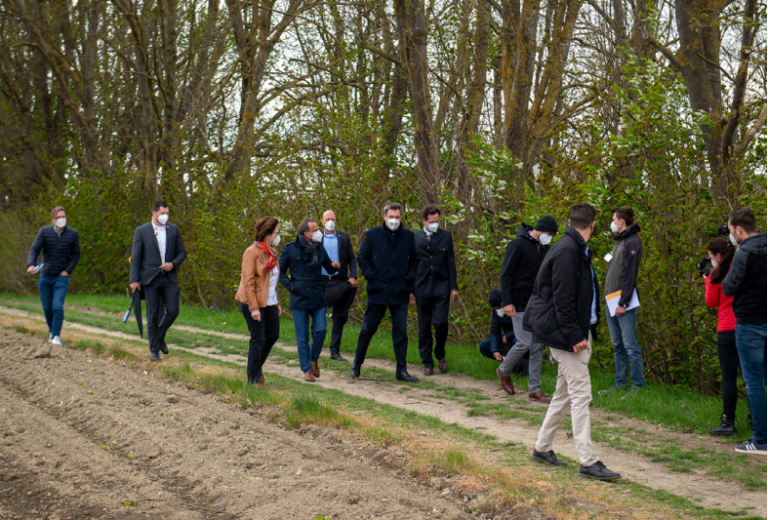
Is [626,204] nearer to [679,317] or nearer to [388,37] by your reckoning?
[679,317]

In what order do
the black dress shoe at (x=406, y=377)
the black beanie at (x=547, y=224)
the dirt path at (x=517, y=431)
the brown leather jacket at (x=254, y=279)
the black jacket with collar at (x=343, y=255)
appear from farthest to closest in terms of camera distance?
the black jacket with collar at (x=343, y=255) < the black dress shoe at (x=406, y=377) < the brown leather jacket at (x=254, y=279) < the black beanie at (x=547, y=224) < the dirt path at (x=517, y=431)

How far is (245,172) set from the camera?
1873 cm

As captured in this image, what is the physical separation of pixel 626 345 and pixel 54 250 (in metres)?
8.92

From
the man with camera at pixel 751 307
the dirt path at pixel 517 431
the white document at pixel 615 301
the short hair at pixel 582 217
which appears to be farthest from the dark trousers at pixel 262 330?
the man with camera at pixel 751 307

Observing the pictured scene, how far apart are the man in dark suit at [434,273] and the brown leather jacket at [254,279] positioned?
2372 mm

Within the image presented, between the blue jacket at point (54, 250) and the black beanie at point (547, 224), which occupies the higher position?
the black beanie at point (547, 224)

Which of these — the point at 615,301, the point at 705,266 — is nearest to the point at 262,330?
the point at 615,301

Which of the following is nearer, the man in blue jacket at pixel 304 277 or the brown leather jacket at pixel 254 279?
the brown leather jacket at pixel 254 279

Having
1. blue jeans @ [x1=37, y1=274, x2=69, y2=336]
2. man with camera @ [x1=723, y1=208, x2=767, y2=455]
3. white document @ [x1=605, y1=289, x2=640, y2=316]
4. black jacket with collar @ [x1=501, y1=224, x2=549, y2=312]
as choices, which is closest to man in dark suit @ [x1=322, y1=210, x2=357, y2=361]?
black jacket with collar @ [x1=501, y1=224, x2=549, y2=312]

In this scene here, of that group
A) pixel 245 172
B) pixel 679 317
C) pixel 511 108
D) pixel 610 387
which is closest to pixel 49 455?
pixel 610 387

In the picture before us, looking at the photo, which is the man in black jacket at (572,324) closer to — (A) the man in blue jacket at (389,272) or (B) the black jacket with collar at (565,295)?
(B) the black jacket with collar at (565,295)

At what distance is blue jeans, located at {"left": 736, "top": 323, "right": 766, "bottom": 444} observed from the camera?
6875mm

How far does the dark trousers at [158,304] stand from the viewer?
11688mm

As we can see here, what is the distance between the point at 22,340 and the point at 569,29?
1076cm
